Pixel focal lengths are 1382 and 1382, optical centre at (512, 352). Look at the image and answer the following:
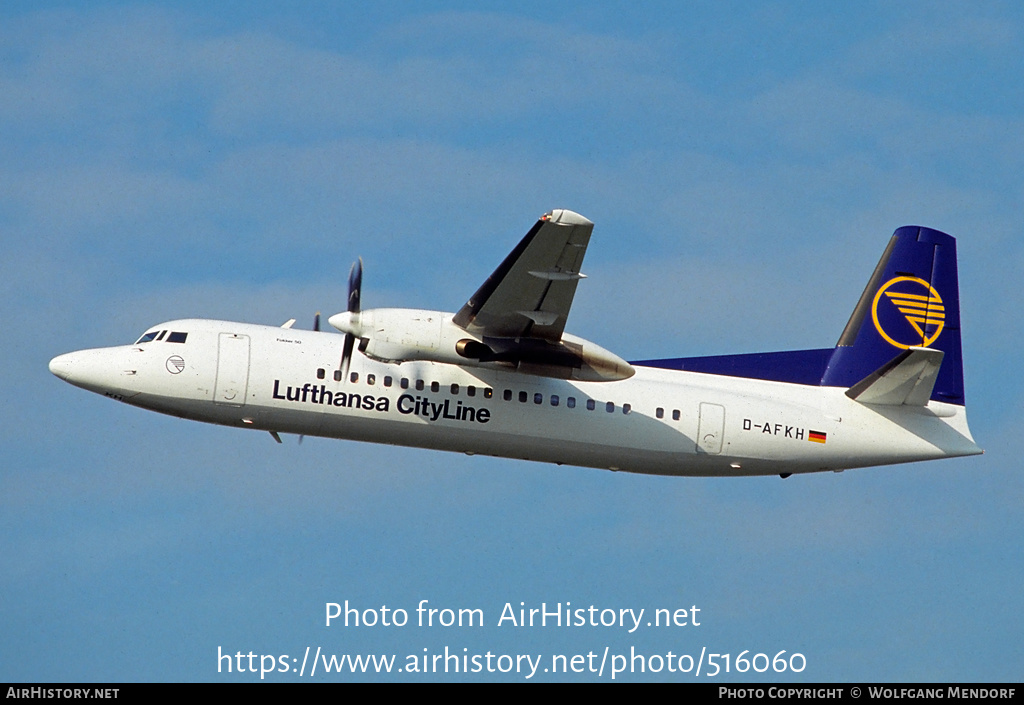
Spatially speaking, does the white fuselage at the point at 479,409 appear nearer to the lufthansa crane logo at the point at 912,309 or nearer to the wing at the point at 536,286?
the wing at the point at 536,286

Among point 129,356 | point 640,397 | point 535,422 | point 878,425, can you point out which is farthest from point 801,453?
point 129,356

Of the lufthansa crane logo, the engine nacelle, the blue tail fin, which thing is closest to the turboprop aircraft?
the engine nacelle

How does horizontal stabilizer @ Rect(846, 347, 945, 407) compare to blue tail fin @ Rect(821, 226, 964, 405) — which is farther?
blue tail fin @ Rect(821, 226, 964, 405)

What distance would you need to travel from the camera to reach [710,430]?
84.4 feet

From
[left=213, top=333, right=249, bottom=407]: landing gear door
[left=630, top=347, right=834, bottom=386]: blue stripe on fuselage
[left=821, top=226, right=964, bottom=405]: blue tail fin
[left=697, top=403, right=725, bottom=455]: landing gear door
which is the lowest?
[left=697, top=403, right=725, bottom=455]: landing gear door

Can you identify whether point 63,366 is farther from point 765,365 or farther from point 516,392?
point 765,365

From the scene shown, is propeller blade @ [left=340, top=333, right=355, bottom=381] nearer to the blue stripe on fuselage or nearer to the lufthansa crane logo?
the blue stripe on fuselage

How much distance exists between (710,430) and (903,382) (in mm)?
3743

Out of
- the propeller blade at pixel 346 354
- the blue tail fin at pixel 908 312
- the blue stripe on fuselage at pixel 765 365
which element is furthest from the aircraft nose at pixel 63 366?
the blue tail fin at pixel 908 312

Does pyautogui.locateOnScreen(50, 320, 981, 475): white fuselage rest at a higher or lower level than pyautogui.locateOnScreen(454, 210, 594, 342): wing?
lower

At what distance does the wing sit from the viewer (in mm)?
21781

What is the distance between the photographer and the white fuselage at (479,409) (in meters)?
24.7

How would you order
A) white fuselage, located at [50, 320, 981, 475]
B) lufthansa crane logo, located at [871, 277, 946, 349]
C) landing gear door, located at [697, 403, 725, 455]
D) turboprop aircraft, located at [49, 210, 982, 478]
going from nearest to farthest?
turboprop aircraft, located at [49, 210, 982, 478] < white fuselage, located at [50, 320, 981, 475] < landing gear door, located at [697, 403, 725, 455] < lufthansa crane logo, located at [871, 277, 946, 349]

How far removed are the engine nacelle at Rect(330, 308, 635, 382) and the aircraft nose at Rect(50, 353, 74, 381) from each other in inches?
202
